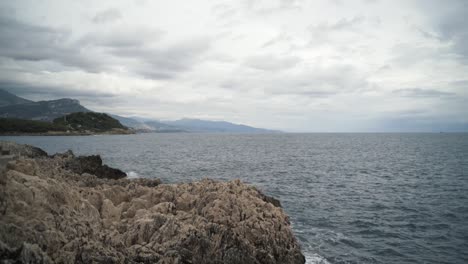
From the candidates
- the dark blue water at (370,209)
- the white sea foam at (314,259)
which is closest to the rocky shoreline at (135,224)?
the white sea foam at (314,259)

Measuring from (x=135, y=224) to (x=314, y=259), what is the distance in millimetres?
13630

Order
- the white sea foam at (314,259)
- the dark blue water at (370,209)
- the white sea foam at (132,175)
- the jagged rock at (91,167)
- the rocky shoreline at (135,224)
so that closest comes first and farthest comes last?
the rocky shoreline at (135,224)
the white sea foam at (314,259)
the dark blue water at (370,209)
the jagged rock at (91,167)
the white sea foam at (132,175)

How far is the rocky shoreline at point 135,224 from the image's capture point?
43.9 ft

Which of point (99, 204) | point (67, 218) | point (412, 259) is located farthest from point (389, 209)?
point (67, 218)

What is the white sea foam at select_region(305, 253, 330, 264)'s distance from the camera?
23344mm

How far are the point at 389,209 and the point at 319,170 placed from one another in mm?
32166

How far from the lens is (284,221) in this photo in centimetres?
2261

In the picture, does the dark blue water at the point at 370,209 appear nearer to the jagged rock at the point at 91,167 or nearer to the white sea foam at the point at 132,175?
the white sea foam at the point at 132,175

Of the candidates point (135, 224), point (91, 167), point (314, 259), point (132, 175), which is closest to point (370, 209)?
point (314, 259)

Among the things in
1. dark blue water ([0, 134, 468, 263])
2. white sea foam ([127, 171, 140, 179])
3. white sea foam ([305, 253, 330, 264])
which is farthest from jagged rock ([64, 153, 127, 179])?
white sea foam ([305, 253, 330, 264])

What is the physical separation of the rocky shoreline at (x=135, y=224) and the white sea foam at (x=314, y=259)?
1863 millimetres

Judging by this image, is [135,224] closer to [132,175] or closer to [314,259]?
[314,259]

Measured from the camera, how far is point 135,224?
1812 cm

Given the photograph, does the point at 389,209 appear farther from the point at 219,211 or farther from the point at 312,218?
the point at 219,211
